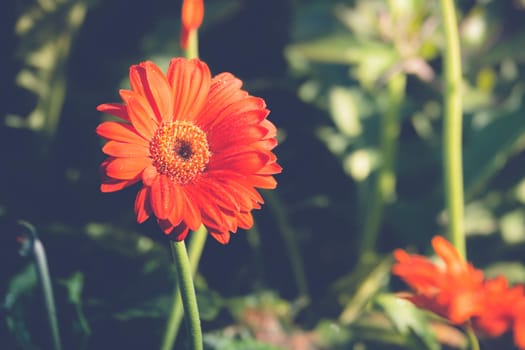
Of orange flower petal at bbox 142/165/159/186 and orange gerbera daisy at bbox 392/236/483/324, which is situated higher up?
orange flower petal at bbox 142/165/159/186

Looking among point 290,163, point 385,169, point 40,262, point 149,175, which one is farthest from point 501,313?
point 290,163

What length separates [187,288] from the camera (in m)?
0.64

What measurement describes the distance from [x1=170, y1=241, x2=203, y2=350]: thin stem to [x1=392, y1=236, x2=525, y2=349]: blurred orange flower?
0.82ft

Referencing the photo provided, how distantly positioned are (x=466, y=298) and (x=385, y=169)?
2.30ft

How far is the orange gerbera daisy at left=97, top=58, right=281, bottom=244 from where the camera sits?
0.63m

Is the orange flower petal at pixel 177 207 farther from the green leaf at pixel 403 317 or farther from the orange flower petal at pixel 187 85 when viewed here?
the green leaf at pixel 403 317

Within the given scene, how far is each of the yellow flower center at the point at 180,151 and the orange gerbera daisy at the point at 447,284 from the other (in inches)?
10.4

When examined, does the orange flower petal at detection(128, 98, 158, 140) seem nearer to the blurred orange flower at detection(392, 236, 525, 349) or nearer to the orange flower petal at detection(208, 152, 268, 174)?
the orange flower petal at detection(208, 152, 268, 174)

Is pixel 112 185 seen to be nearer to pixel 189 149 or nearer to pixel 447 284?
pixel 189 149

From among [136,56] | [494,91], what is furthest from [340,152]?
[136,56]

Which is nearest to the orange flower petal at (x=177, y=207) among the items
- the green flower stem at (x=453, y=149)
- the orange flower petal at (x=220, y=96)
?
the orange flower petal at (x=220, y=96)

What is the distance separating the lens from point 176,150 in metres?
0.71

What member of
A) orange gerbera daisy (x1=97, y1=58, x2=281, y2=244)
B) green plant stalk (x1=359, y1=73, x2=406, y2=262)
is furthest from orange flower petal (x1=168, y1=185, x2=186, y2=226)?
green plant stalk (x1=359, y1=73, x2=406, y2=262)

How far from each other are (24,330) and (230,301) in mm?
372
